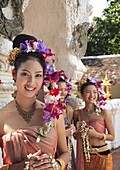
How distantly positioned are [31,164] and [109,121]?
1.66 meters

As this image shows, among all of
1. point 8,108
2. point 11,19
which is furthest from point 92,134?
point 8,108

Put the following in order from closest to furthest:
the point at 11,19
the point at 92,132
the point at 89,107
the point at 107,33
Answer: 1. the point at 11,19
2. the point at 92,132
3. the point at 89,107
4. the point at 107,33

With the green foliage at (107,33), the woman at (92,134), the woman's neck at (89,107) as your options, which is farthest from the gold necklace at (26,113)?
the green foliage at (107,33)

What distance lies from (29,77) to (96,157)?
1.60 m

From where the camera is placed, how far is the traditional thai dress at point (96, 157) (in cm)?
266

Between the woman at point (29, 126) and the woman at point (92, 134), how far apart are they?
1.23 meters

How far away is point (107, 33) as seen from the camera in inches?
738

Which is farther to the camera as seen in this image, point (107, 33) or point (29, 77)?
point (107, 33)

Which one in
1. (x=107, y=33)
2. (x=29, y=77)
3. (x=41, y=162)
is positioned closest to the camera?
(x=41, y=162)

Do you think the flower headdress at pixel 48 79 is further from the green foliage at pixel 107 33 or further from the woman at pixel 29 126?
the green foliage at pixel 107 33

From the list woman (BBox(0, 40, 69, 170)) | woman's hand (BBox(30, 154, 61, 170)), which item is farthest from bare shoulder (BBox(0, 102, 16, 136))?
woman's hand (BBox(30, 154, 61, 170))

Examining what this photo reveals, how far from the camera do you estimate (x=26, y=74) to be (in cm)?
134

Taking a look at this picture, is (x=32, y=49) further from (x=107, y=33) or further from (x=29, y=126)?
(x=107, y=33)

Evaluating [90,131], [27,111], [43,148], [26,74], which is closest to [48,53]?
[26,74]
